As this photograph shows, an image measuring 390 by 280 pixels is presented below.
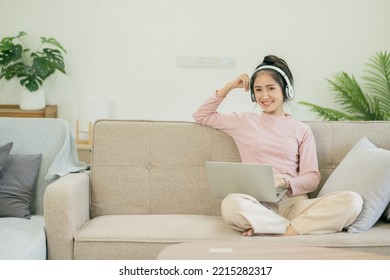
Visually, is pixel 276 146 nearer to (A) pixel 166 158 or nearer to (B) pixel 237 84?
(B) pixel 237 84

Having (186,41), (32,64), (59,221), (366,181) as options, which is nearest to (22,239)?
(59,221)

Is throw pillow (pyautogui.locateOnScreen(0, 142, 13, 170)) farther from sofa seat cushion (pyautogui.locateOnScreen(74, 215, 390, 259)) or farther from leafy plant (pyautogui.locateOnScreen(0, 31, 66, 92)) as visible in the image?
leafy plant (pyautogui.locateOnScreen(0, 31, 66, 92))

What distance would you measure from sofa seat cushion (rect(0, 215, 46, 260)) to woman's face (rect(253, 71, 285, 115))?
1.04 m

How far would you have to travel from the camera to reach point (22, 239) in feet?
5.67

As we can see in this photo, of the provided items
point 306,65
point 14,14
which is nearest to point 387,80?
point 306,65

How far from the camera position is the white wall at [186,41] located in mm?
3605

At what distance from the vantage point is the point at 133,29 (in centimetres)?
364

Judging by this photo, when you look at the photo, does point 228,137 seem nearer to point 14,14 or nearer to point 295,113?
point 295,113

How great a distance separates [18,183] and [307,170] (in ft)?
3.93

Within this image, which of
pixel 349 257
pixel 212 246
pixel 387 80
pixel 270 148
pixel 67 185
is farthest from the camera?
pixel 387 80

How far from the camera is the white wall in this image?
11.8 feet

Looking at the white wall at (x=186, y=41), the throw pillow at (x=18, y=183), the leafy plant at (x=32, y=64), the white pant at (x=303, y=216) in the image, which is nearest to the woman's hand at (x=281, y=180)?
the white pant at (x=303, y=216)

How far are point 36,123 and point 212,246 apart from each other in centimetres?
119

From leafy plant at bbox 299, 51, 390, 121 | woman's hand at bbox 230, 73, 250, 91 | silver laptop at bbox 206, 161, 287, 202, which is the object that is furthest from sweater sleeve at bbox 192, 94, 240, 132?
leafy plant at bbox 299, 51, 390, 121
